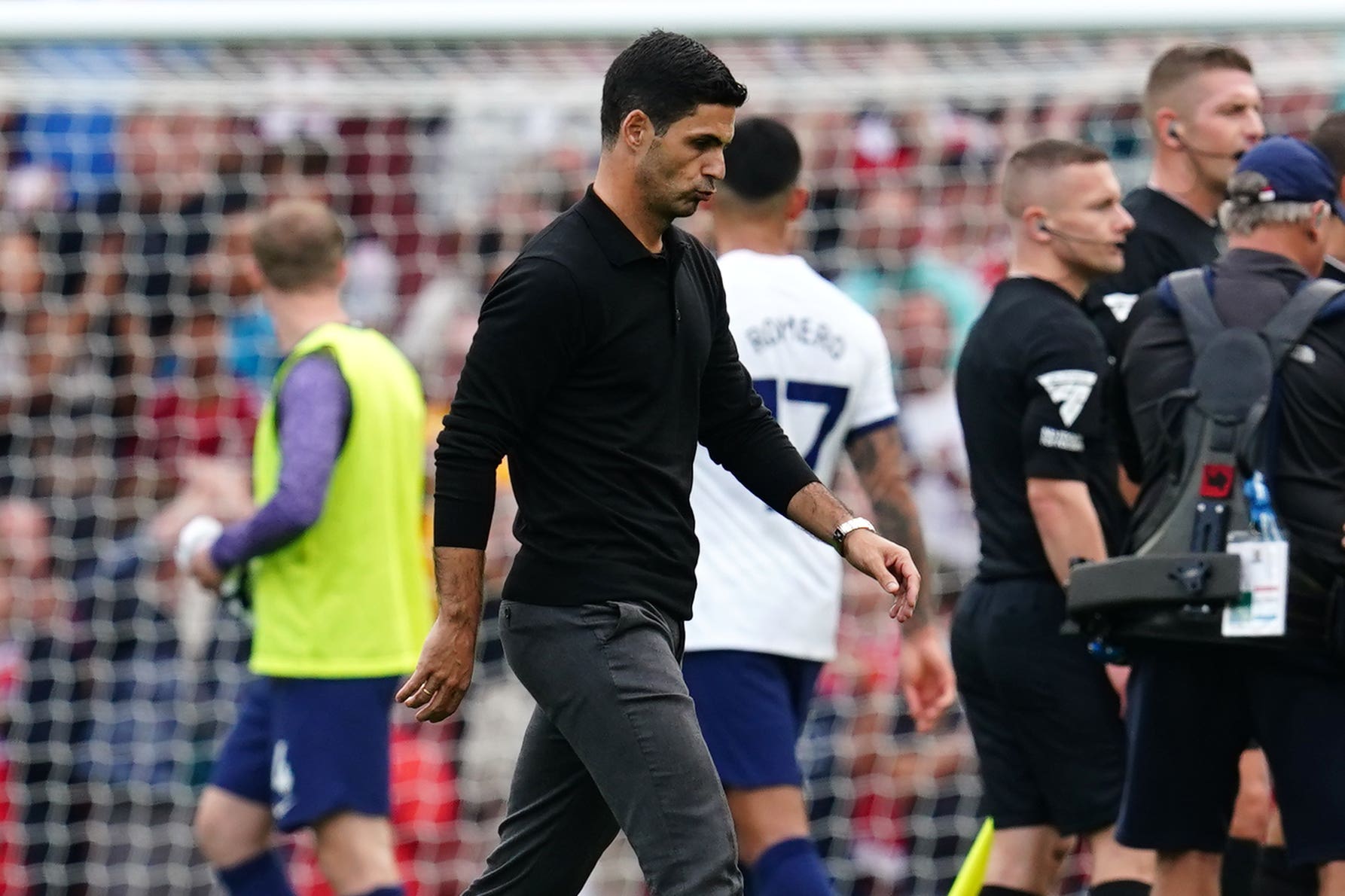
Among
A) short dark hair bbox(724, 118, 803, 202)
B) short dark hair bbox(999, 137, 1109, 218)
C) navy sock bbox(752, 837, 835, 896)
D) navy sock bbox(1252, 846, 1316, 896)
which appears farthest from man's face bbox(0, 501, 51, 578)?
navy sock bbox(1252, 846, 1316, 896)

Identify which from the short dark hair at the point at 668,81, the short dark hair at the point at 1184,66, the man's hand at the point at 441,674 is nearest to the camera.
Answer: the man's hand at the point at 441,674

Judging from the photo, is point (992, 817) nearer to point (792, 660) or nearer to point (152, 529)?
point (792, 660)

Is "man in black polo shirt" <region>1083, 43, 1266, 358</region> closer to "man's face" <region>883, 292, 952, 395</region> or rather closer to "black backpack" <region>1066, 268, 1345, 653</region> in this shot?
"black backpack" <region>1066, 268, 1345, 653</region>

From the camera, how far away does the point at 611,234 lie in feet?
13.5

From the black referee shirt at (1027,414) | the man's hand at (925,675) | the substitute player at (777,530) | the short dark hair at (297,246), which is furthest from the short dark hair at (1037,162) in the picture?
the short dark hair at (297,246)

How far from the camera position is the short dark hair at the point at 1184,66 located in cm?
634

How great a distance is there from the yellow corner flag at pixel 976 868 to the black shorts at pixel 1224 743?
83 centimetres

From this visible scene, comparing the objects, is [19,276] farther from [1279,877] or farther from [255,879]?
[1279,877]

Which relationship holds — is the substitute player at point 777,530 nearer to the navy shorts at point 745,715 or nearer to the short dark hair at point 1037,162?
the navy shorts at point 745,715

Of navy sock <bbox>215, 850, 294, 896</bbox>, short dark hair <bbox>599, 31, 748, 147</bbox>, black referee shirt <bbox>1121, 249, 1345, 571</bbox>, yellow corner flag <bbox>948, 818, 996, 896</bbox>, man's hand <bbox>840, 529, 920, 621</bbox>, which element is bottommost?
navy sock <bbox>215, 850, 294, 896</bbox>

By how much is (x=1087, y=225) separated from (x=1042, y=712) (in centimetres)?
128

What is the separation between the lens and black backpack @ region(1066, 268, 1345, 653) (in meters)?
4.92

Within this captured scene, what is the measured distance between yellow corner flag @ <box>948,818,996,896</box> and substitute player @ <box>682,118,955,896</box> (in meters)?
0.45

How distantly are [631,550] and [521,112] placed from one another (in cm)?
518
